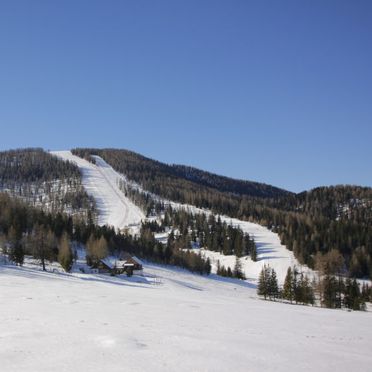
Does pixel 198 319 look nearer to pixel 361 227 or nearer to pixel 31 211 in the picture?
pixel 31 211

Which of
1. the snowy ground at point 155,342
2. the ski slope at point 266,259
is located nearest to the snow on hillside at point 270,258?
the ski slope at point 266,259

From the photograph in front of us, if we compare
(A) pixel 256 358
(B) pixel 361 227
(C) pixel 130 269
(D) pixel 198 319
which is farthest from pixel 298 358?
(B) pixel 361 227

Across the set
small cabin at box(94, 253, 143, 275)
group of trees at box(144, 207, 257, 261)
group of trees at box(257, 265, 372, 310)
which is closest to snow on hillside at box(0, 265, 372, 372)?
group of trees at box(257, 265, 372, 310)

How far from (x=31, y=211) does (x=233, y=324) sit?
116 m

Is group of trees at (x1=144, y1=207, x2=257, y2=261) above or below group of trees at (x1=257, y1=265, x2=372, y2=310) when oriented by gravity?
above

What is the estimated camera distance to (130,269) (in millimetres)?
85000

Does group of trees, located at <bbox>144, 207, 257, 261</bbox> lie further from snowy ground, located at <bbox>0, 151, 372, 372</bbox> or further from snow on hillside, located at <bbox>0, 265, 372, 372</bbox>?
snow on hillside, located at <bbox>0, 265, 372, 372</bbox>

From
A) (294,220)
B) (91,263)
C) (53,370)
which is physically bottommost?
(91,263)

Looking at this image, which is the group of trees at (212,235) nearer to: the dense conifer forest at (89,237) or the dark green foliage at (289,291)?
the dense conifer forest at (89,237)

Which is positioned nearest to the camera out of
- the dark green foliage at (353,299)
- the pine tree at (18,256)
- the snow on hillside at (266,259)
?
the pine tree at (18,256)

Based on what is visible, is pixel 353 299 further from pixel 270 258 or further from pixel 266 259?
pixel 270 258

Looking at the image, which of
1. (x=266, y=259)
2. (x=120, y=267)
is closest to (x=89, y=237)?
(x=120, y=267)

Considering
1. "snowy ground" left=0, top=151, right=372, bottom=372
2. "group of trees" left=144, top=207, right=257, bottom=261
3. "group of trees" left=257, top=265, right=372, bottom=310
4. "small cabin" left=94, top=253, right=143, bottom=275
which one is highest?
"group of trees" left=144, top=207, right=257, bottom=261

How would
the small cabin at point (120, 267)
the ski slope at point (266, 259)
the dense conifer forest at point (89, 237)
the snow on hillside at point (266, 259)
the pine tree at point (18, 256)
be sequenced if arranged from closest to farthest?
the pine tree at point (18, 256) < the small cabin at point (120, 267) < the dense conifer forest at point (89, 237) < the snow on hillside at point (266, 259) < the ski slope at point (266, 259)
